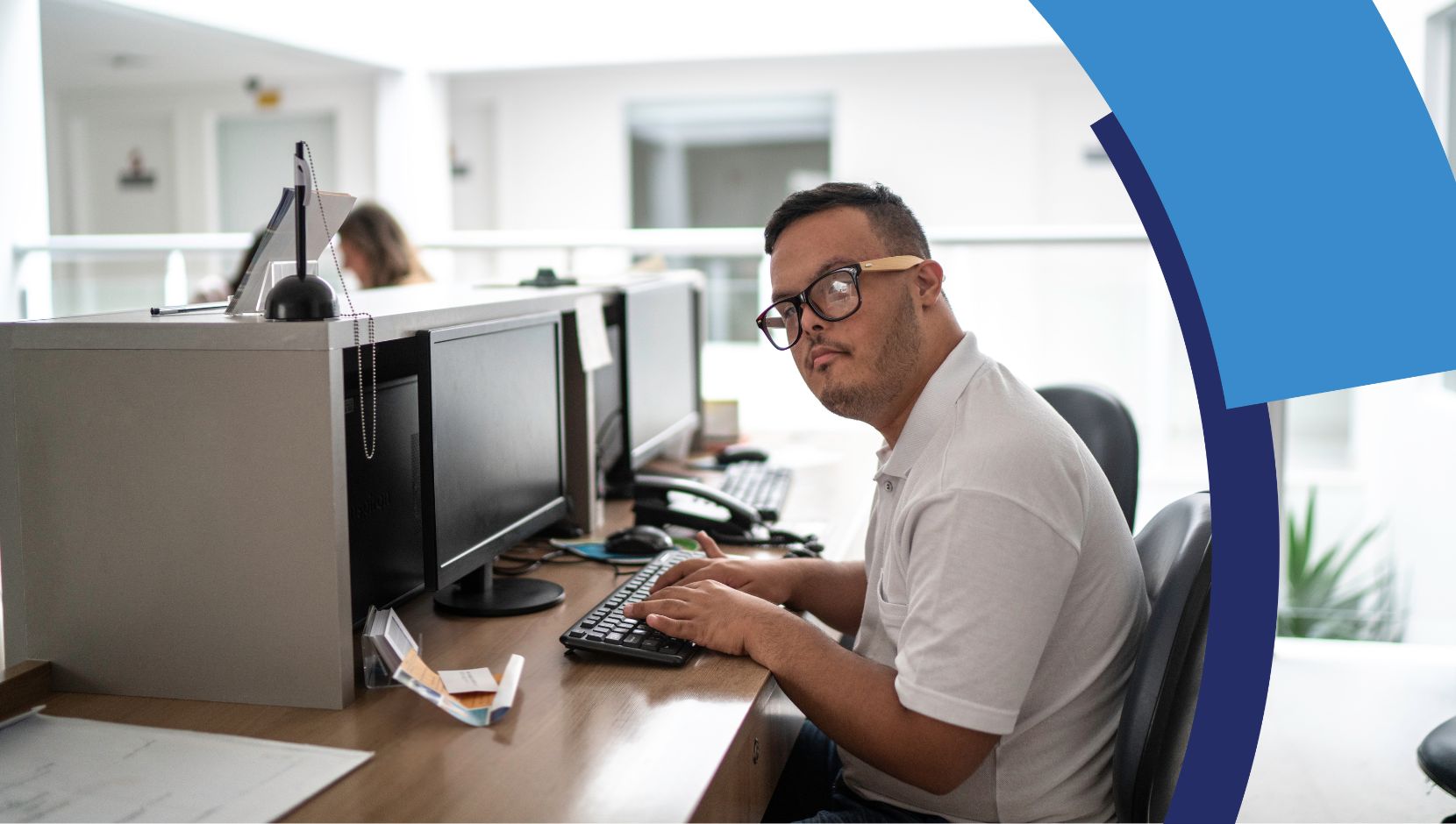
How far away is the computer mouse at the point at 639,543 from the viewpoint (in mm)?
1926

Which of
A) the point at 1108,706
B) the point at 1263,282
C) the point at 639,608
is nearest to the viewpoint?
the point at 1263,282

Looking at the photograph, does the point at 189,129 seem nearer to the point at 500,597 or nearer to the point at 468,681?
the point at 500,597

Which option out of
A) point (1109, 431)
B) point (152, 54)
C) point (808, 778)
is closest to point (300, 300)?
point (808, 778)

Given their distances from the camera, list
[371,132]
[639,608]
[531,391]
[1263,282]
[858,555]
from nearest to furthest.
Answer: [1263,282]
[639,608]
[531,391]
[858,555]
[371,132]

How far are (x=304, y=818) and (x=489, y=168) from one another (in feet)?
26.6

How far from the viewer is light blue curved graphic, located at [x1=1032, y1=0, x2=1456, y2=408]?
3.23 feet

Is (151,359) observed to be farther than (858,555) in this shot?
No

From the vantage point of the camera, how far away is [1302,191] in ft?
3.23

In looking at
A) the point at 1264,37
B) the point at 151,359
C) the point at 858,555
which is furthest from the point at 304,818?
the point at 858,555

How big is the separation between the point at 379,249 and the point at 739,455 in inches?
60.3

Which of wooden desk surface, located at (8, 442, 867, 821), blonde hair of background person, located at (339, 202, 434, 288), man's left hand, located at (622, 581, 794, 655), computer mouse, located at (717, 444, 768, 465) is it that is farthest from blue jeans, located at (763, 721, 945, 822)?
blonde hair of background person, located at (339, 202, 434, 288)

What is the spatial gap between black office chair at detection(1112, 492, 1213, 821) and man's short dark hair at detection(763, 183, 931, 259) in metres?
0.49

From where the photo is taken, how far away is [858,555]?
2.25 metres

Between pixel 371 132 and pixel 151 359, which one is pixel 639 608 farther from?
pixel 371 132
